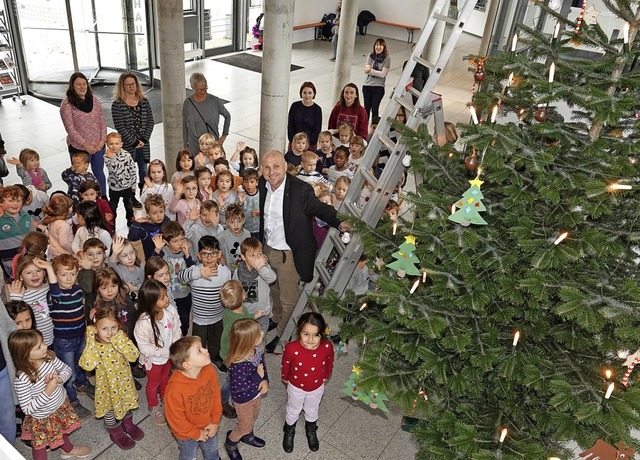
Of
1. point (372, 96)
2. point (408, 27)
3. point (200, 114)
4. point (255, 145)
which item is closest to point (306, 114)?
point (200, 114)

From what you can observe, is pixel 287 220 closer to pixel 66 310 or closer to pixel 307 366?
pixel 307 366

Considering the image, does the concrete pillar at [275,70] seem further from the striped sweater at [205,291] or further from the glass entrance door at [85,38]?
the glass entrance door at [85,38]

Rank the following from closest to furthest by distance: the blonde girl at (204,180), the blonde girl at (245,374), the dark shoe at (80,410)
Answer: the blonde girl at (245,374) → the dark shoe at (80,410) → the blonde girl at (204,180)

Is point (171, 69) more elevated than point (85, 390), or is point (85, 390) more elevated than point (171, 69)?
point (171, 69)

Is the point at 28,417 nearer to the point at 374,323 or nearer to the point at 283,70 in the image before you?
the point at 374,323

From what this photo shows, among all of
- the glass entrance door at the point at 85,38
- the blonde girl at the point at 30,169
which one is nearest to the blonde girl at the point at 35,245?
the blonde girl at the point at 30,169

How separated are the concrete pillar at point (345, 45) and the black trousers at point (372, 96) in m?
1.53

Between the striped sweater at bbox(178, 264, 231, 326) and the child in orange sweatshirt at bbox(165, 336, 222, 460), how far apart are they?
0.91m

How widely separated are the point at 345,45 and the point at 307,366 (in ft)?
27.6

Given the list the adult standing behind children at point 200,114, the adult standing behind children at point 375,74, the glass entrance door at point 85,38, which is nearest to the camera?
the adult standing behind children at point 200,114

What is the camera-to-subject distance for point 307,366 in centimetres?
393

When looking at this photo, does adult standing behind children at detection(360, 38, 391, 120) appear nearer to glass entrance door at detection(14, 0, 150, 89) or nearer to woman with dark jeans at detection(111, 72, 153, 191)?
woman with dark jeans at detection(111, 72, 153, 191)

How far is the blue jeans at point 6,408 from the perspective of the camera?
345 cm

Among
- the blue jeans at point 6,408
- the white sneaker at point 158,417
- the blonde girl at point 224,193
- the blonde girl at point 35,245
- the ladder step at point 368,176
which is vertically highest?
the ladder step at point 368,176
